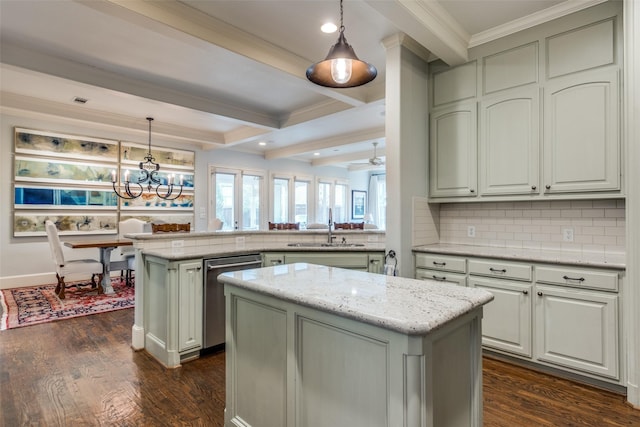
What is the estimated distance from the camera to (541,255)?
271cm

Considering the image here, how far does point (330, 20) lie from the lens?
9.11 feet

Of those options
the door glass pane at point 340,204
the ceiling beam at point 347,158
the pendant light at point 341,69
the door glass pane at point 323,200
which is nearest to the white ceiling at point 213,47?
the pendant light at point 341,69

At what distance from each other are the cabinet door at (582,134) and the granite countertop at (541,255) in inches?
20.8

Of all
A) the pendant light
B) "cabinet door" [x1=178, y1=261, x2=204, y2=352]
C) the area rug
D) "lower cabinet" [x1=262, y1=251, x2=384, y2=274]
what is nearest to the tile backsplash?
"lower cabinet" [x1=262, y1=251, x2=384, y2=274]

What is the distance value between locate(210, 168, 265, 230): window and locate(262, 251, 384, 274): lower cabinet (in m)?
4.54

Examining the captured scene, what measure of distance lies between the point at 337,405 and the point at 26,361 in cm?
300

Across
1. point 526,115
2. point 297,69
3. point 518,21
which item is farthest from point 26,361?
point 518,21

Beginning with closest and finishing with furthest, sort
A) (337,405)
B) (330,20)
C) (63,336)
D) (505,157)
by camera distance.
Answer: (337,405)
(330,20)
(505,157)
(63,336)

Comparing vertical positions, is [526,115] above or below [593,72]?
below

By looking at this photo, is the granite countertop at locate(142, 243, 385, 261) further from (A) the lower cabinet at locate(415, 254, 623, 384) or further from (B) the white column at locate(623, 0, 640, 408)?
(B) the white column at locate(623, 0, 640, 408)

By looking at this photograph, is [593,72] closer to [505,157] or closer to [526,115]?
[526,115]

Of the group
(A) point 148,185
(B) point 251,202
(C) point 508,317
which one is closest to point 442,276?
(C) point 508,317

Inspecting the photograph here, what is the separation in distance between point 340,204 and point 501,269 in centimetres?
792

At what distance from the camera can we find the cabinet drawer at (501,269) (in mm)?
2632
